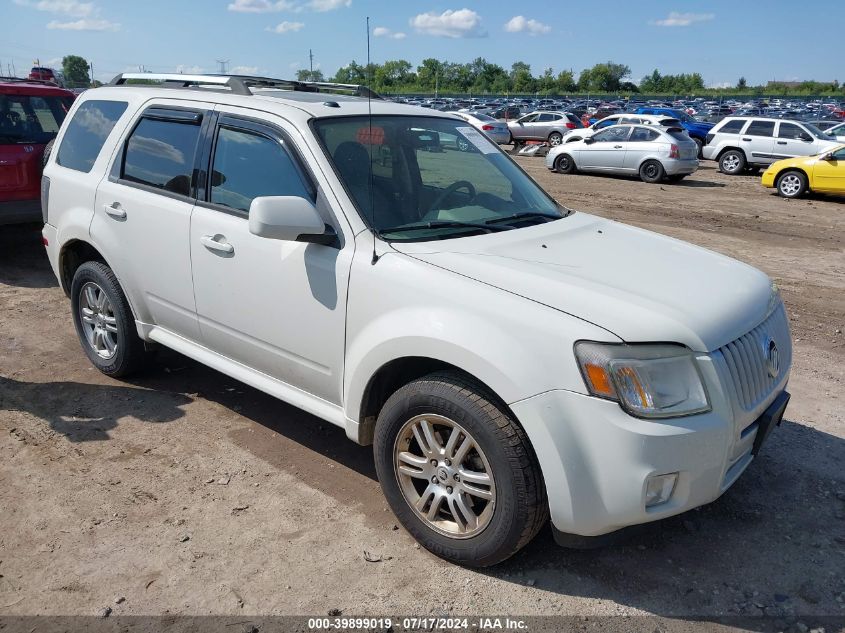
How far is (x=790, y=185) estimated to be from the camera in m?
16.2

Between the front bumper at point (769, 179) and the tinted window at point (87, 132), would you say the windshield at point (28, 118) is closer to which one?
the tinted window at point (87, 132)

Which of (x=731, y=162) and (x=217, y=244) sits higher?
(x=217, y=244)

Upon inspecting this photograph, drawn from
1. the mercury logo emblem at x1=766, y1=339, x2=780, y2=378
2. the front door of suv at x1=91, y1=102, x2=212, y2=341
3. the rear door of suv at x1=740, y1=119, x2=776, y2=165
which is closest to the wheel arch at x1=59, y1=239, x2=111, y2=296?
the front door of suv at x1=91, y1=102, x2=212, y2=341

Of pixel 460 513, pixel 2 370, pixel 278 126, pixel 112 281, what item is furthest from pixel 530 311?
pixel 2 370

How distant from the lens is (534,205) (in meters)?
4.12

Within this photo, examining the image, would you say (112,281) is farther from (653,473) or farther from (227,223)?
(653,473)

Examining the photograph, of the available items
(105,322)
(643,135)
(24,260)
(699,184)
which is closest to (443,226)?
(105,322)

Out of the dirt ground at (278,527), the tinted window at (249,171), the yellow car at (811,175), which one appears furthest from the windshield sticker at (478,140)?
the yellow car at (811,175)

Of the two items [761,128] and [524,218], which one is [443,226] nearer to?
[524,218]

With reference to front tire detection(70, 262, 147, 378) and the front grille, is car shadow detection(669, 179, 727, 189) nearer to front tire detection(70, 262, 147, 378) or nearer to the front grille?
the front grille

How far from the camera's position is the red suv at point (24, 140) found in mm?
7688

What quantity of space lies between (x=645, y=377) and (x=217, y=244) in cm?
235

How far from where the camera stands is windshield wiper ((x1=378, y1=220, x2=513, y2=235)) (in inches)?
134

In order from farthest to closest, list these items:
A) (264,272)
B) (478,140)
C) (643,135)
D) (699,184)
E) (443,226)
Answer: (643,135), (699,184), (478,140), (264,272), (443,226)
